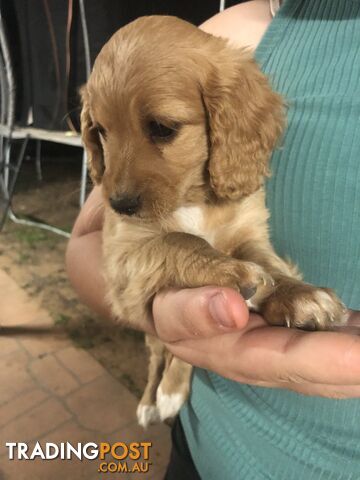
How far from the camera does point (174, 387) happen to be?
1.54 metres

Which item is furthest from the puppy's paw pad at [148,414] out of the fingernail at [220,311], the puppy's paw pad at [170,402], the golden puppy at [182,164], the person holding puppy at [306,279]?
the fingernail at [220,311]

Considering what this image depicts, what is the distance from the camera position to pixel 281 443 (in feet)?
3.23

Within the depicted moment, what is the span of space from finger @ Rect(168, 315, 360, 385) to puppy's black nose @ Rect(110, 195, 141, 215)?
29 cm

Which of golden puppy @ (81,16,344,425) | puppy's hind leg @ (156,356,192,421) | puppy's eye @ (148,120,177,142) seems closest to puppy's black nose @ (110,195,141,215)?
golden puppy @ (81,16,344,425)

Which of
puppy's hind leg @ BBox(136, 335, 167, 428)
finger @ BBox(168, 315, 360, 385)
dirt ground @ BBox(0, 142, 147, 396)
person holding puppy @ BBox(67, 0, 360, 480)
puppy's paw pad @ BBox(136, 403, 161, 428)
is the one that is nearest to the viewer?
finger @ BBox(168, 315, 360, 385)

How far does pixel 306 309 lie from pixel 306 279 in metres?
0.25

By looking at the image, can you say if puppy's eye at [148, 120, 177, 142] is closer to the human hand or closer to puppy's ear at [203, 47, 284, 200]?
puppy's ear at [203, 47, 284, 200]

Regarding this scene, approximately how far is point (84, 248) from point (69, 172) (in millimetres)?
4222

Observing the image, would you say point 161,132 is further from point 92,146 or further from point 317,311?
point 317,311

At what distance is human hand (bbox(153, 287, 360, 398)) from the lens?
69 centimetres

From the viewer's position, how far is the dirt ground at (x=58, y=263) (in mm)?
2918

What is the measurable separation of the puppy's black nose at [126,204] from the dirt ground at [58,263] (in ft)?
6.07

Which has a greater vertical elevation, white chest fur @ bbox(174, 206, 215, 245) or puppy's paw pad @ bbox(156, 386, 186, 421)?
white chest fur @ bbox(174, 206, 215, 245)

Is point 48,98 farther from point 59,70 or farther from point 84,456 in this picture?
point 84,456
